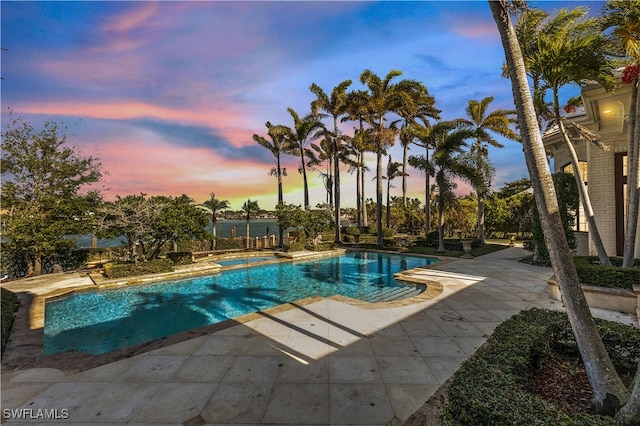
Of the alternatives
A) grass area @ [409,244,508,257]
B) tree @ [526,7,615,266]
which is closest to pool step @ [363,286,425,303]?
tree @ [526,7,615,266]

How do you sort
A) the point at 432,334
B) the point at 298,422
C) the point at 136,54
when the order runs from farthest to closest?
the point at 136,54, the point at 432,334, the point at 298,422

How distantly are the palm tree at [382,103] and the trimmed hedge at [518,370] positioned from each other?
1770cm

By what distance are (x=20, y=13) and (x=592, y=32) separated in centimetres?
1410

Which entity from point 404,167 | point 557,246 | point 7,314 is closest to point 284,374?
point 557,246

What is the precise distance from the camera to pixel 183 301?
1102 cm

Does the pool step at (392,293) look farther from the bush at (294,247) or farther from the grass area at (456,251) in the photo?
the bush at (294,247)

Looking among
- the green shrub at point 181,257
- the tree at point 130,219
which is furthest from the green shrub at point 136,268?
the green shrub at point 181,257

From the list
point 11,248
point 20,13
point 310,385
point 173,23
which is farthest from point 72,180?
point 310,385

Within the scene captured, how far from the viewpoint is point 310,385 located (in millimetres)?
4332

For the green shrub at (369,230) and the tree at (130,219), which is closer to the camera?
the tree at (130,219)

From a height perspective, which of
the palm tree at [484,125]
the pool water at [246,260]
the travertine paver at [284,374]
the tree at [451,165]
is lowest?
the travertine paver at [284,374]

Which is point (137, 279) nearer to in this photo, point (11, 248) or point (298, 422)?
point (11, 248)

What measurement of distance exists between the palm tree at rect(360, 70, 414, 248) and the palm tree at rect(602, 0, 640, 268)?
13.6 metres

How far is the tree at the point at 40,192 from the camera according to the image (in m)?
13.6
